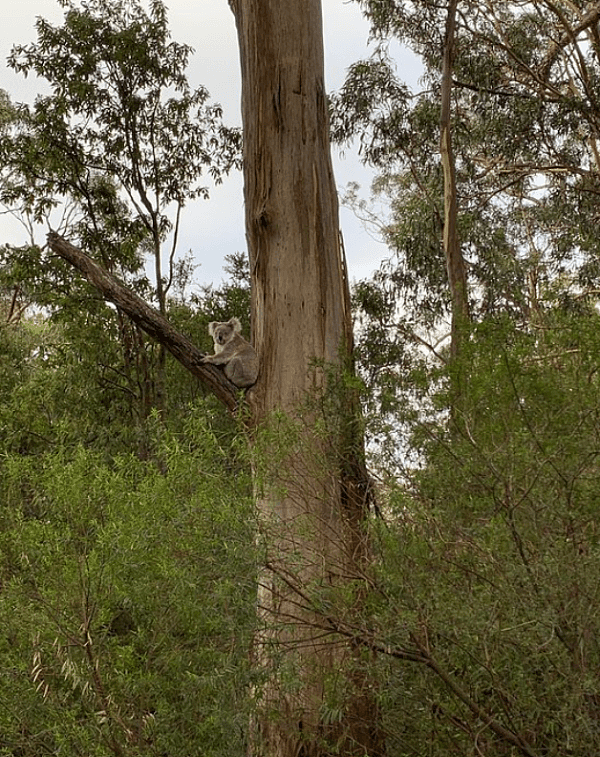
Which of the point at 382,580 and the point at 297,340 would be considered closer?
A: the point at 382,580

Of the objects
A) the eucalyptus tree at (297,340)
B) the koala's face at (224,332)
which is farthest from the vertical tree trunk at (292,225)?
the koala's face at (224,332)

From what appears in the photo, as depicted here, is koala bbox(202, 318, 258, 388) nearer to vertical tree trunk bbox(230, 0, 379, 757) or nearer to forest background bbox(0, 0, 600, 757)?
vertical tree trunk bbox(230, 0, 379, 757)

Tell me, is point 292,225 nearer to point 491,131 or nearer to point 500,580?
point 500,580

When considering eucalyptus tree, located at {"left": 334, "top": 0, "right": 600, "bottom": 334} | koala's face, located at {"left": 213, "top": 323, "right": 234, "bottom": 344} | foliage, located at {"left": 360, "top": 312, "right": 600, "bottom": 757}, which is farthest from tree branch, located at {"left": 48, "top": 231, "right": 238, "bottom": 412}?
eucalyptus tree, located at {"left": 334, "top": 0, "right": 600, "bottom": 334}

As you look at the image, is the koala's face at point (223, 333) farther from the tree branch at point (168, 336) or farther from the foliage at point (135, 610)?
the foliage at point (135, 610)

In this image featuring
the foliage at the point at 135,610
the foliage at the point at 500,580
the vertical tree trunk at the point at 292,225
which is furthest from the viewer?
the vertical tree trunk at the point at 292,225

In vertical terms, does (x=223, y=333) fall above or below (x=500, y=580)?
above

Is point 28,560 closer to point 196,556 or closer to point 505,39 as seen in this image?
point 196,556

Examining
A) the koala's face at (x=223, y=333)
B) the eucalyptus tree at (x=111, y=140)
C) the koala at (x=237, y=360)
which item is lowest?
the koala at (x=237, y=360)

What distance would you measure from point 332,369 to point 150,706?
1532 millimetres

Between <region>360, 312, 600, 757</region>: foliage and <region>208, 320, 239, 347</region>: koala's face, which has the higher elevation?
<region>208, 320, 239, 347</region>: koala's face

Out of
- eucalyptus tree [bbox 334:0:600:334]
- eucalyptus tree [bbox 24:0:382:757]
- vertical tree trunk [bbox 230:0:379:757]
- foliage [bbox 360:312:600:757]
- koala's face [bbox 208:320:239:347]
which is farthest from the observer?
eucalyptus tree [bbox 334:0:600:334]

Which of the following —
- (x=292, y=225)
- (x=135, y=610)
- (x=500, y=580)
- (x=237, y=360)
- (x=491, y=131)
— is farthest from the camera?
(x=491, y=131)

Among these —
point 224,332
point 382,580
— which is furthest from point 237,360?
point 382,580
